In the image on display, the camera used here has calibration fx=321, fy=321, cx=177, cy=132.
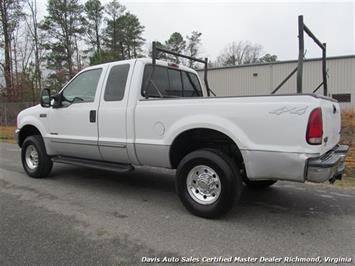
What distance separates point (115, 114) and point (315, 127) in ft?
9.50

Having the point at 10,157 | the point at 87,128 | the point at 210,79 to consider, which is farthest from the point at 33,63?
the point at 87,128

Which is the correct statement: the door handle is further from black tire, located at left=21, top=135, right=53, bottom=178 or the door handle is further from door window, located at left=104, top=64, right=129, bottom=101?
black tire, located at left=21, top=135, right=53, bottom=178

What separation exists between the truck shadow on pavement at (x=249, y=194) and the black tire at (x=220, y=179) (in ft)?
0.66

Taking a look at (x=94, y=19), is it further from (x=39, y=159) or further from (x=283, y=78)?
(x=39, y=159)

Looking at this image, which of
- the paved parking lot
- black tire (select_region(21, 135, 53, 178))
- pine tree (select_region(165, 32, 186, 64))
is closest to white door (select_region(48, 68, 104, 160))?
black tire (select_region(21, 135, 53, 178))

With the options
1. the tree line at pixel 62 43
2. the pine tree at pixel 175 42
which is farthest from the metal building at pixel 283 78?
the pine tree at pixel 175 42

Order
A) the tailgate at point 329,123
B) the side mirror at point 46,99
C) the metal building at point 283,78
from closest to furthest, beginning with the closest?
1. the tailgate at point 329,123
2. the side mirror at point 46,99
3. the metal building at point 283,78

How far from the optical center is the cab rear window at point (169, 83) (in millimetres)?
5014

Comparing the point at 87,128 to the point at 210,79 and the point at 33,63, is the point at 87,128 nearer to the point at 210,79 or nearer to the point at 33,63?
the point at 210,79

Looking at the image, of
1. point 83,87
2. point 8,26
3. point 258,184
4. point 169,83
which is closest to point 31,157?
point 83,87

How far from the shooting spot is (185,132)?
14.1 ft

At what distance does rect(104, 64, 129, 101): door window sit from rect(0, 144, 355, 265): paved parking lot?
162cm

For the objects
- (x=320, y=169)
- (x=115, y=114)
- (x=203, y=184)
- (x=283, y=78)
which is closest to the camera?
(x=320, y=169)

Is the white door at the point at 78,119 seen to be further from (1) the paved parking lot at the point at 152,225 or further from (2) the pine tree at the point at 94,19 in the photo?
(2) the pine tree at the point at 94,19
